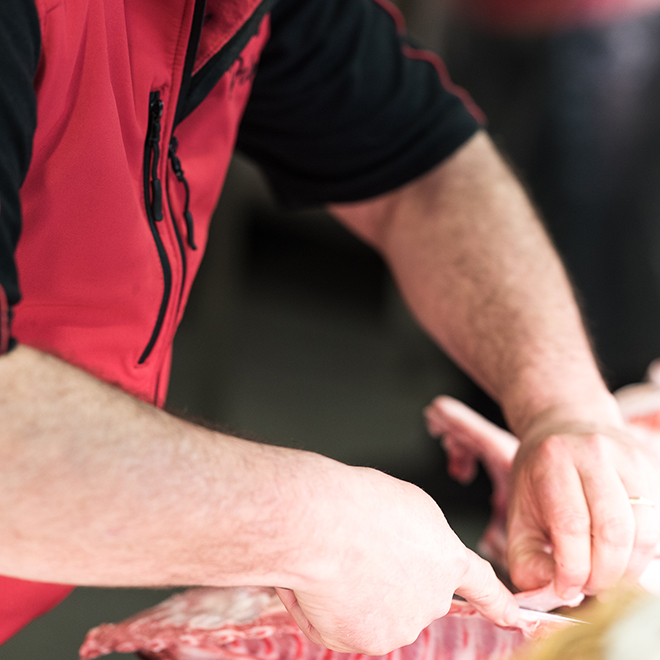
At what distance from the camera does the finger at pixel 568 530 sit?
28.5 inches

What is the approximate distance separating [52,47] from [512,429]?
2.41 feet

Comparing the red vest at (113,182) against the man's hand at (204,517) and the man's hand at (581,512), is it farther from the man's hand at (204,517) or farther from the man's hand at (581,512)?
the man's hand at (581,512)

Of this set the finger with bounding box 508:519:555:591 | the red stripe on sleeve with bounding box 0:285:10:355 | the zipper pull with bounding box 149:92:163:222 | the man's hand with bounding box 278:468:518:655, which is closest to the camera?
the red stripe on sleeve with bounding box 0:285:10:355

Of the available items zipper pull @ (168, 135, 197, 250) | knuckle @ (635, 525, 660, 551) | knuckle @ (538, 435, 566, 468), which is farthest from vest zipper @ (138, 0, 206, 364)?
knuckle @ (635, 525, 660, 551)

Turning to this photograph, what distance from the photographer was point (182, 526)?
0.49 metres

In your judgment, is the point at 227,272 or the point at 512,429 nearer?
the point at 512,429

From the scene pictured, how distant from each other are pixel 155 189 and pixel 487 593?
Answer: 1.63 ft

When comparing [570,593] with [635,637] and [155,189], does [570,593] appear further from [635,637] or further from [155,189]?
[155,189]

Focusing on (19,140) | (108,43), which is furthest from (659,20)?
(19,140)

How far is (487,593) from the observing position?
63 cm

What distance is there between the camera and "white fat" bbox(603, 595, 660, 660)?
48cm

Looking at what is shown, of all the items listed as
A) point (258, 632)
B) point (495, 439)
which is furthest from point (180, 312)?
point (495, 439)

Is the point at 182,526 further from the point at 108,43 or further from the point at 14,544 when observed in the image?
the point at 108,43

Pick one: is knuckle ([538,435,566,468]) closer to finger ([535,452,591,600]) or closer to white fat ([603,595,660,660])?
finger ([535,452,591,600])
